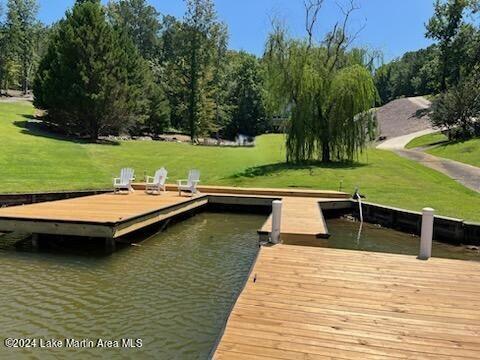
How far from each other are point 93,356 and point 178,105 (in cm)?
4424

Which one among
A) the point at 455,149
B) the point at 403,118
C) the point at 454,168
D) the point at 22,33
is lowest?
the point at 454,168

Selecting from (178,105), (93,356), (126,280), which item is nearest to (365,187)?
(126,280)

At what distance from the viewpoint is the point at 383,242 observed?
9953 millimetres

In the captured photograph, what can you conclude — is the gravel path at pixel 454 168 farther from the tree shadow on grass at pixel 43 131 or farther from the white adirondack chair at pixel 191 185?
the tree shadow on grass at pixel 43 131

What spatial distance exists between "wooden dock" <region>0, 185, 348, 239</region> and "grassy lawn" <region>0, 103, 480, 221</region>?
104 inches

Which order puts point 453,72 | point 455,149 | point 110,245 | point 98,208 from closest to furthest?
point 110,245 → point 98,208 → point 455,149 → point 453,72

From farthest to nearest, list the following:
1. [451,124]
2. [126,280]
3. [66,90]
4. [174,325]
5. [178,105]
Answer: [178,105] → [451,124] → [66,90] → [126,280] → [174,325]

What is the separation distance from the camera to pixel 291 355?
3.44m

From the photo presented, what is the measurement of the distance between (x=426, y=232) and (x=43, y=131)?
2937 centimetres

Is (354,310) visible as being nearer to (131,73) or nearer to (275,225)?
(275,225)

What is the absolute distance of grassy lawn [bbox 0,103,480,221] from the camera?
14203 mm

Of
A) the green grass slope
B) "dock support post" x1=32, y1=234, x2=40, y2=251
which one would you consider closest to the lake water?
"dock support post" x1=32, y1=234, x2=40, y2=251

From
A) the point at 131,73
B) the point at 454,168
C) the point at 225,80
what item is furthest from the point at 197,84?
the point at 454,168

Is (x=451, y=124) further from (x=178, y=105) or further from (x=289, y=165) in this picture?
(x=178, y=105)
